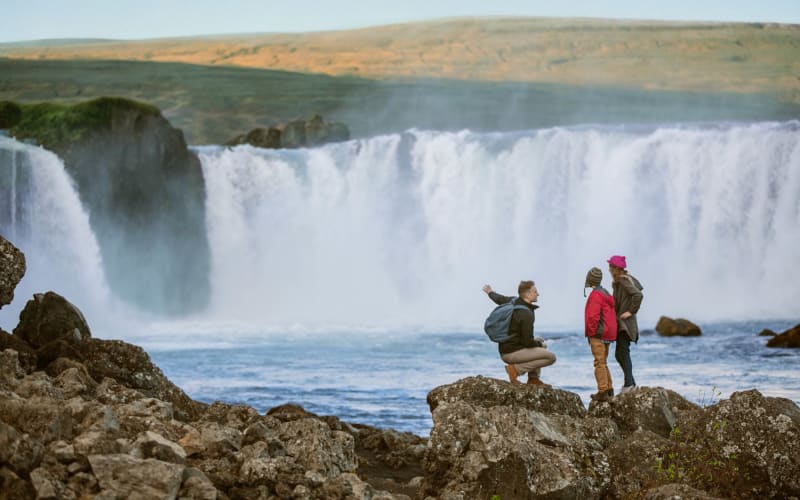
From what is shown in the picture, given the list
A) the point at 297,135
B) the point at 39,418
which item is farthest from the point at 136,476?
the point at 297,135

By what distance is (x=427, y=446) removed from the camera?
903cm

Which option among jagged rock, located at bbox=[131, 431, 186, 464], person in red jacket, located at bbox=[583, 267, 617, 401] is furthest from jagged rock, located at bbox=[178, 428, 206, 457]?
person in red jacket, located at bbox=[583, 267, 617, 401]

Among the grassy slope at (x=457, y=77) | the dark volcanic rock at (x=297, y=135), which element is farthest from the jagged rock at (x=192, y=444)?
the dark volcanic rock at (x=297, y=135)

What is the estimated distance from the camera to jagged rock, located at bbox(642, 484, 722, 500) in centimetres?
814

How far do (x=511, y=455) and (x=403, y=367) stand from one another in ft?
52.5

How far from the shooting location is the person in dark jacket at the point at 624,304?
32.8ft

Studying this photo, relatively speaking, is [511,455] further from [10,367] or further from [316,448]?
[10,367]

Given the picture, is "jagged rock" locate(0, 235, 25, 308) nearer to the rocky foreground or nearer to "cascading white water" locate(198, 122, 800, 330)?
the rocky foreground

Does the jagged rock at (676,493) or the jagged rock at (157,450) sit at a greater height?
the jagged rock at (157,450)

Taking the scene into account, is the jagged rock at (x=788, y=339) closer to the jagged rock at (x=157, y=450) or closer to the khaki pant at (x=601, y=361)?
the khaki pant at (x=601, y=361)

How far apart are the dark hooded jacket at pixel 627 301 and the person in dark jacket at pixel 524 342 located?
72cm

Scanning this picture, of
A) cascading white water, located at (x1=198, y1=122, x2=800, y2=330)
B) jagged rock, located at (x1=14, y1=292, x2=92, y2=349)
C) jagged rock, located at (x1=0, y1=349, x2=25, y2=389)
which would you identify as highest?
cascading white water, located at (x1=198, y1=122, x2=800, y2=330)

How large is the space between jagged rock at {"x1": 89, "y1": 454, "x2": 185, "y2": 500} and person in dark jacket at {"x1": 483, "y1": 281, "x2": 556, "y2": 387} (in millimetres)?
3126

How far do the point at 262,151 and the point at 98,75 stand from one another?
510 centimetres
